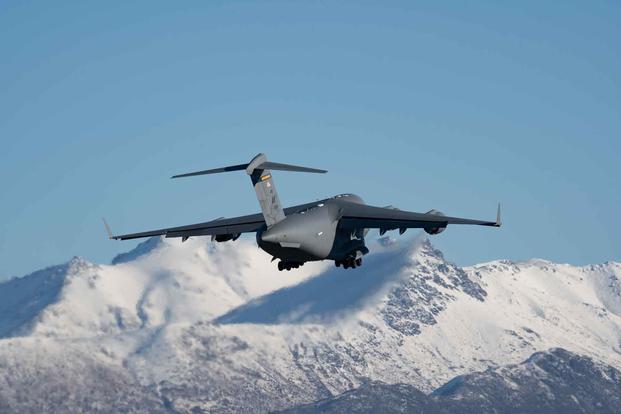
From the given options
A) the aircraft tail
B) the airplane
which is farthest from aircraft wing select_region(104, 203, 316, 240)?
the aircraft tail

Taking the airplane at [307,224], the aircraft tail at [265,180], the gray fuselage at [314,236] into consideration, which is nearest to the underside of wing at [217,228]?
the airplane at [307,224]

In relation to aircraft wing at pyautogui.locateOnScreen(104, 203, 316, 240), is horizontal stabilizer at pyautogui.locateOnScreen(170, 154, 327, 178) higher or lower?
higher

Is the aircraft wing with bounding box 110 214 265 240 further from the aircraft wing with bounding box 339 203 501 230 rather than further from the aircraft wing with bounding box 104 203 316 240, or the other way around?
the aircraft wing with bounding box 339 203 501 230

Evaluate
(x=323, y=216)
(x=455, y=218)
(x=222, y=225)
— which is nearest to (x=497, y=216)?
(x=455, y=218)

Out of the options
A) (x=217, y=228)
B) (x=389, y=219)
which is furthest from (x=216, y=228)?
(x=389, y=219)

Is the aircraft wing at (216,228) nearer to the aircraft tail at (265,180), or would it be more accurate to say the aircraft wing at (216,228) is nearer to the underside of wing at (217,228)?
the underside of wing at (217,228)

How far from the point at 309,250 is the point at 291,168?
1054 centimetres

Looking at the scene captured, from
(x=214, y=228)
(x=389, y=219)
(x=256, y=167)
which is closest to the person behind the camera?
(x=256, y=167)

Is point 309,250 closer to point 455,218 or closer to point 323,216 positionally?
point 323,216

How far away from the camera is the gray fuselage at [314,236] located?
5084 inches

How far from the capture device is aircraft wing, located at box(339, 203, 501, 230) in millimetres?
138375

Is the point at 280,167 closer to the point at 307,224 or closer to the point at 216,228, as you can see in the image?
the point at 307,224

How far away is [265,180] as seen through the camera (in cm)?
12938

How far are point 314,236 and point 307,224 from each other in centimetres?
156
